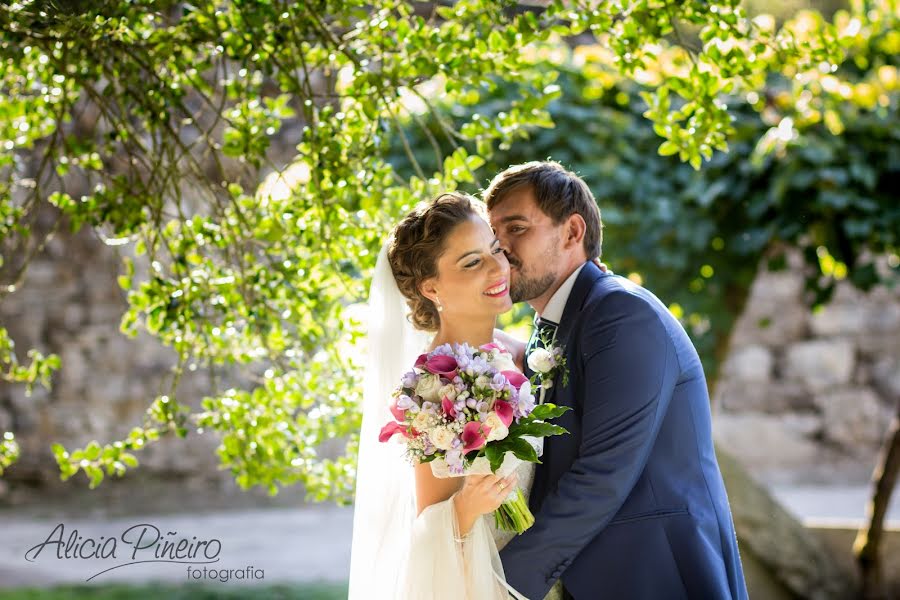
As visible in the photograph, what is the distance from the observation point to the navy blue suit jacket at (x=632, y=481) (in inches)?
94.0

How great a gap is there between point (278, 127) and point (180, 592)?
4381 millimetres

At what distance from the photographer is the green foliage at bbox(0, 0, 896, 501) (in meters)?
2.88

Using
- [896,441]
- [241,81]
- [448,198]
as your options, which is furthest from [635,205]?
[448,198]

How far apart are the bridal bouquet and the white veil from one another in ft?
1.20

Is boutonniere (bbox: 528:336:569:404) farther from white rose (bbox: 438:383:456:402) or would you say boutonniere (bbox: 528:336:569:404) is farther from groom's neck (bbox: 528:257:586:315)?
white rose (bbox: 438:383:456:402)

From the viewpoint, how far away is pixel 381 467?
2.79 m

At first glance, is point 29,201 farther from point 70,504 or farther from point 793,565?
point 70,504

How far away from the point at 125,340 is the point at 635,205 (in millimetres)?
5339

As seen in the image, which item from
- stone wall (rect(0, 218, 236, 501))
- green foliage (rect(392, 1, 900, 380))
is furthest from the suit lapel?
stone wall (rect(0, 218, 236, 501))

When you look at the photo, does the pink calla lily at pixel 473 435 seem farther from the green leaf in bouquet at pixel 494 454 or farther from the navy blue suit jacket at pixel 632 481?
the navy blue suit jacket at pixel 632 481

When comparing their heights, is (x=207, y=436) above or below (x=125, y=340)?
below

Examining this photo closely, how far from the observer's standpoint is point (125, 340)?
30.8 feet

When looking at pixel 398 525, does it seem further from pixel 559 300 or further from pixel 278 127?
pixel 278 127

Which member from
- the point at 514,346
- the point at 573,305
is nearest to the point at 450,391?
the point at 573,305
